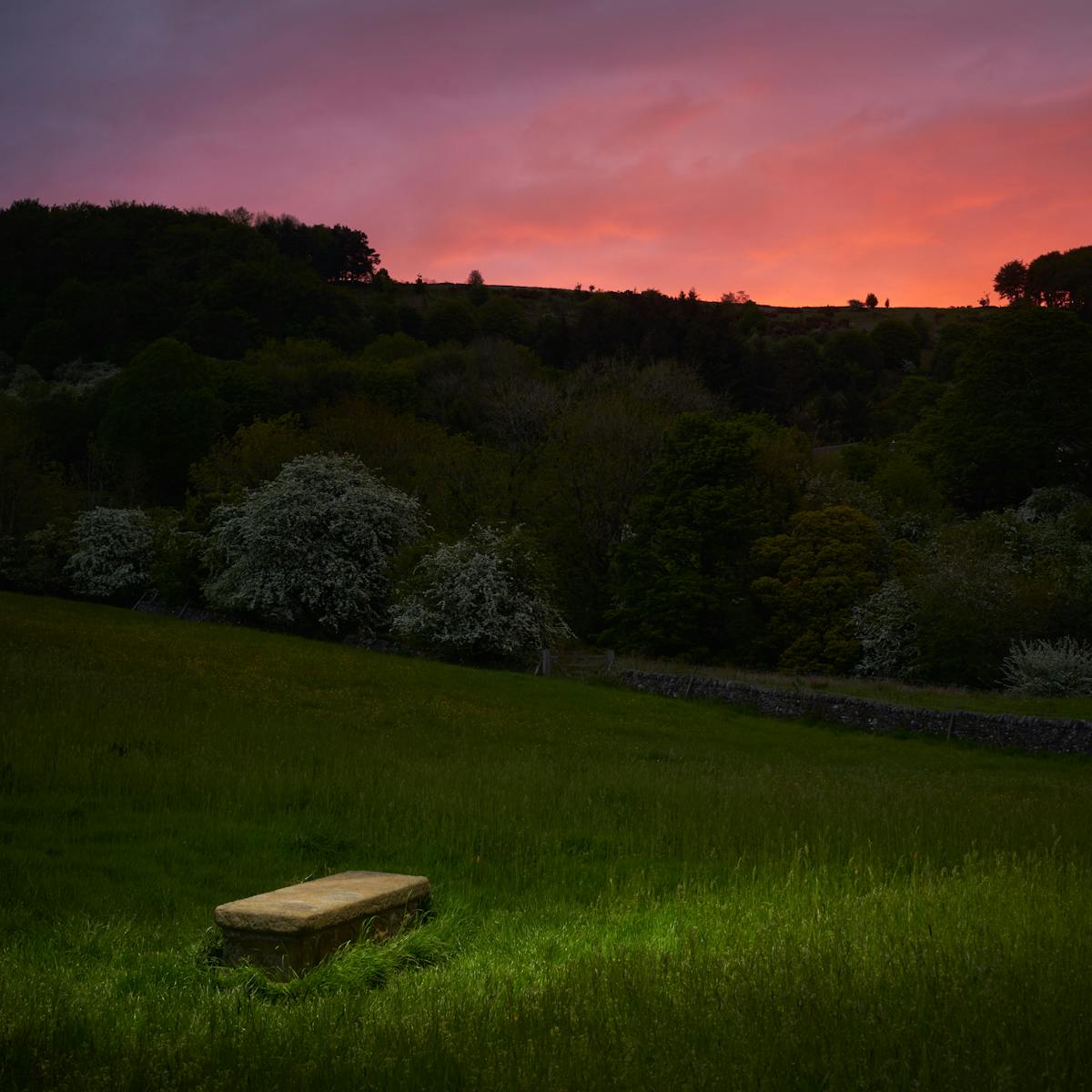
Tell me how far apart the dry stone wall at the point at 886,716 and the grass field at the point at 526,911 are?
9.53 metres

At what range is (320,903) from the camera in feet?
25.7

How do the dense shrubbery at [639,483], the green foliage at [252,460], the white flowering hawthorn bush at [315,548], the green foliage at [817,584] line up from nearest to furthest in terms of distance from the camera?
1. the green foliage at [817,584]
2. the dense shrubbery at [639,483]
3. the white flowering hawthorn bush at [315,548]
4. the green foliage at [252,460]

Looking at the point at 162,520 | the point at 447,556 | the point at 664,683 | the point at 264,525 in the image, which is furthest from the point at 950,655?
the point at 162,520

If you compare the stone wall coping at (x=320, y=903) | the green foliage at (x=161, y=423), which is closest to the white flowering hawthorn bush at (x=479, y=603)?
the stone wall coping at (x=320, y=903)

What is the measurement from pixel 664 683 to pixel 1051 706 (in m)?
12.9

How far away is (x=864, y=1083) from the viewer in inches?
191

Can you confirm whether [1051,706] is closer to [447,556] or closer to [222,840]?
[447,556]

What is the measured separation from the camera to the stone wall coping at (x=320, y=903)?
7.52 meters

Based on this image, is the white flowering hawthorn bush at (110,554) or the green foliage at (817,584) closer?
the green foliage at (817,584)

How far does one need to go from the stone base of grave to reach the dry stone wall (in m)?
27.4

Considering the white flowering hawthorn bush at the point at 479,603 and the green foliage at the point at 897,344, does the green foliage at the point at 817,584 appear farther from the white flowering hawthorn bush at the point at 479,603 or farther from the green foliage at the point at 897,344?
the green foliage at the point at 897,344

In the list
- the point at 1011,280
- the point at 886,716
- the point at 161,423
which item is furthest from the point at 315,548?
the point at 1011,280

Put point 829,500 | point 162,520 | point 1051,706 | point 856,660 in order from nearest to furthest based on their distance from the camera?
point 1051,706
point 856,660
point 829,500
point 162,520

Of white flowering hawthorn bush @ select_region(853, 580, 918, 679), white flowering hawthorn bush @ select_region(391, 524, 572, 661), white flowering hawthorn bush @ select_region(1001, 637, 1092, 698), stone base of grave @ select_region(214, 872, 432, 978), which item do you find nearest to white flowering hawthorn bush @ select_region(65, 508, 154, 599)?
white flowering hawthorn bush @ select_region(391, 524, 572, 661)
